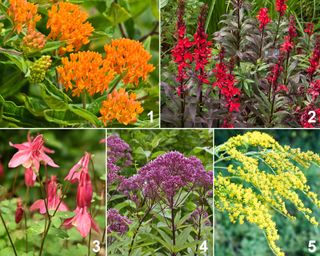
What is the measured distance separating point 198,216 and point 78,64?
0.80 m

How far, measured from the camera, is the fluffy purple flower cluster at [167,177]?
3354mm

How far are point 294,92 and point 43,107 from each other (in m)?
1.01

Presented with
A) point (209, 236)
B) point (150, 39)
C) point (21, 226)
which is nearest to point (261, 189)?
point (209, 236)

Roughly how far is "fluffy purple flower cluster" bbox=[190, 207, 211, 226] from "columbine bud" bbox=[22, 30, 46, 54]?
0.92 metres

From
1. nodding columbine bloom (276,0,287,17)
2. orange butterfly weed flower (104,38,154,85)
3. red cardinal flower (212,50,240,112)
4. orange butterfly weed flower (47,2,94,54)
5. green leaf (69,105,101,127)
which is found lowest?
green leaf (69,105,101,127)

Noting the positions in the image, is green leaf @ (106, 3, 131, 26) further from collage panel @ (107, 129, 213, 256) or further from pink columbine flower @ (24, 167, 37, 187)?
pink columbine flower @ (24, 167, 37, 187)

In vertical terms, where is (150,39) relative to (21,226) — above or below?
above

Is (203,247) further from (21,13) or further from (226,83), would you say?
(21,13)

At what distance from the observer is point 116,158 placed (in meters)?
3.45

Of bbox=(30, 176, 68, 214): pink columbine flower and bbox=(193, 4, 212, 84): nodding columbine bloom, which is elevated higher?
bbox=(193, 4, 212, 84): nodding columbine bloom

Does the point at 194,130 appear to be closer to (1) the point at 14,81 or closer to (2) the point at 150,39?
(2) the point at 150,39

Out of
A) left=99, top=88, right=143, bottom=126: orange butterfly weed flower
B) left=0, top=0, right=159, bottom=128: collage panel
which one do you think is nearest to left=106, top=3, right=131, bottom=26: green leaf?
left=0, top=0, right=159, bottom=128: collage panel

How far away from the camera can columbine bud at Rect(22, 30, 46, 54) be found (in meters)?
3.24

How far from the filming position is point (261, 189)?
3479 mm
